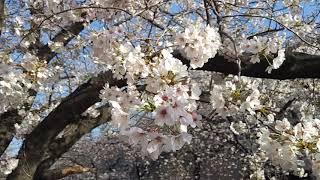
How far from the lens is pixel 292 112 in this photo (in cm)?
1165

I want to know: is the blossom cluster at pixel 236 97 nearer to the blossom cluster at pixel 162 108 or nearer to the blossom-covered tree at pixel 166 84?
the blossom-covered tree at pixel 166 84

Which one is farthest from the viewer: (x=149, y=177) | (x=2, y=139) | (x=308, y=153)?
(x=149, y=177)

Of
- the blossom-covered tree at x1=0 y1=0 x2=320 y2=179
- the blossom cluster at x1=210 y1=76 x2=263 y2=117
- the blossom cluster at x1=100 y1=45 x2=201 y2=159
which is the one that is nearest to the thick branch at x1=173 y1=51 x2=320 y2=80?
the blossom-covered tree at x1=0 y1=0 x2=320 y2=179

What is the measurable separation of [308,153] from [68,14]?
3018mm

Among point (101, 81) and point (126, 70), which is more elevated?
point (101, 81)

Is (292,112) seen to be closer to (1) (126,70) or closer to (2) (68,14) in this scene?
(2) (68,14)

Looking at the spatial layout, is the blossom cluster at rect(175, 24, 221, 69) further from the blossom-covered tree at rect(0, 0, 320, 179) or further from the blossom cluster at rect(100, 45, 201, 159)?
the blossom cluster at rect(100, 45, 201, 159)

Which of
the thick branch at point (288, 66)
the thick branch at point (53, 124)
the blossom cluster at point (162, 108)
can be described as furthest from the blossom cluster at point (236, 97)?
the thick branch at point (53, 124)

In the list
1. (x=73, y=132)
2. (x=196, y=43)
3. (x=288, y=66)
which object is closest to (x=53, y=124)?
(x=73, y=132)

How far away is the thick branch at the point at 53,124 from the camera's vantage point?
427cm

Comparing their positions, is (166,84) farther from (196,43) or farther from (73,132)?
(73,132)

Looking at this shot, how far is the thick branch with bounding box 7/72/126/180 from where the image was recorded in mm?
4273

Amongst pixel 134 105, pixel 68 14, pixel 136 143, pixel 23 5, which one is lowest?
pixel 136 143

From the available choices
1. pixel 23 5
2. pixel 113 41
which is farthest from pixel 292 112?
pixel 113 41
